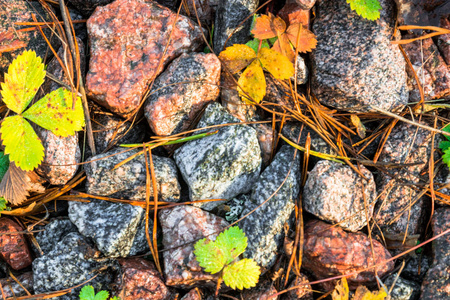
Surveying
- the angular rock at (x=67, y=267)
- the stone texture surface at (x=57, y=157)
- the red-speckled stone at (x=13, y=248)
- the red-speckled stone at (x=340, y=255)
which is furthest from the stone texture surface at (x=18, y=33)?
the red-speckled stone at (x=340, y=255)

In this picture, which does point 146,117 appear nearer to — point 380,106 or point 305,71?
point 305,71

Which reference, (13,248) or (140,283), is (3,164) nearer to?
(13,248)

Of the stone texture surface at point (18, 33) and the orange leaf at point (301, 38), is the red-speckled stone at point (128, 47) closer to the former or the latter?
the stone texture surface at point (18, 33)

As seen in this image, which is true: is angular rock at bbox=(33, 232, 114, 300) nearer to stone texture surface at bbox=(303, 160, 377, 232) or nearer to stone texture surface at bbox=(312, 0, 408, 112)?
stone texture surface at bbox=(303, 160, 377, 232)

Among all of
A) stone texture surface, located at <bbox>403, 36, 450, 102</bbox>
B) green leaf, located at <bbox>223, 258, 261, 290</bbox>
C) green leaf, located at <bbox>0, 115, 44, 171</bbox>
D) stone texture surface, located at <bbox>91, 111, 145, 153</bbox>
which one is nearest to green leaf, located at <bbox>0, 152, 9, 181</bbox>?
green leaf, located at <bbox>0, 115, 44, 171</bbox>

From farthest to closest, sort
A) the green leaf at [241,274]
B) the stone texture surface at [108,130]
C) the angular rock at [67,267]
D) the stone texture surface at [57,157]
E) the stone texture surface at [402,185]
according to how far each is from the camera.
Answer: the stone texture surface at [108,130] → the stone texture surface at [402,185] → the stone texture surface at [57,157] → the angular rock at [67,267] → the green leaf at [241,274]

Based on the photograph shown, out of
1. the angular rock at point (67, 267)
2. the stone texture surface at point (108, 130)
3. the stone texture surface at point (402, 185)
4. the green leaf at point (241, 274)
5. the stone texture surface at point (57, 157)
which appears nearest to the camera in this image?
the green leaf at point (241, 274)

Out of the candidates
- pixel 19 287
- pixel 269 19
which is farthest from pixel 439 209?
pixel 19 287
